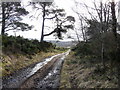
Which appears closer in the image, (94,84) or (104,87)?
(104,87)

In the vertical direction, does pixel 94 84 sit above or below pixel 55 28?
below

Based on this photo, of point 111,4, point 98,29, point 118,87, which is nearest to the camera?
point 118,87

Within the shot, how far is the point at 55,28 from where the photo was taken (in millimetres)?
30359

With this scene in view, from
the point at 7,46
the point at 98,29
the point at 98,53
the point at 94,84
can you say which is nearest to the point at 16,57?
the point at 7,46

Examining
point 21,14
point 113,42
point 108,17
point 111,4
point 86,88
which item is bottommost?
point 86,88

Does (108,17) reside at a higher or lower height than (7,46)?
higher

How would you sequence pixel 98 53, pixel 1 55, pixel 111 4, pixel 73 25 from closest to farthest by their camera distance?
pixel 111 4, pixel 98 53, pixel 1 55, pixel 73 25

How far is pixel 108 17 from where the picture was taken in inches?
316

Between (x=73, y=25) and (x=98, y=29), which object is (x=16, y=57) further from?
(x=73, y=25)

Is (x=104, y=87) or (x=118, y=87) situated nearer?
(x=118, y=87)

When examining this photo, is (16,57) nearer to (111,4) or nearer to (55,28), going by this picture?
(111,4)

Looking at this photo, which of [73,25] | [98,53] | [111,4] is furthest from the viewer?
[73,25]

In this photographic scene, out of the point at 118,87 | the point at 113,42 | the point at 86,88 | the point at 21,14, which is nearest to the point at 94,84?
the point at 86,88

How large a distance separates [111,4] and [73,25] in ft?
75.0
